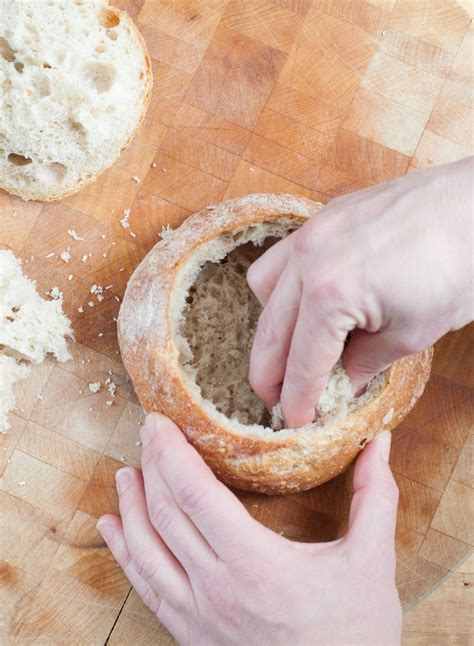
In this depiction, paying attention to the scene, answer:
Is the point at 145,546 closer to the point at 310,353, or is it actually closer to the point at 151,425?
the point at 151,425

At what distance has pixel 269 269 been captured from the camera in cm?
150

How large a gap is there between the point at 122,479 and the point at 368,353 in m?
0.76

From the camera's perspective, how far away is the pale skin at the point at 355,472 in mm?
1226

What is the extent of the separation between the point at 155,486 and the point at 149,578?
226 millimetres

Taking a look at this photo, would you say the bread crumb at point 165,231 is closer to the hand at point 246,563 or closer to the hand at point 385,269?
the hand at point 246,563

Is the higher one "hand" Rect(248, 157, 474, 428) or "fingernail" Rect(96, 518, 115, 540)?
"hand" Rect(248, 157, 474, 428)

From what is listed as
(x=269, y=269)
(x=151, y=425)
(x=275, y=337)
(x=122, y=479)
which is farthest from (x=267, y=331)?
(x=122, y=479)

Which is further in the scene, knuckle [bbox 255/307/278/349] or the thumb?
the thumb

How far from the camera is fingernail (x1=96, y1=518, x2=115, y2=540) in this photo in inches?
73.4

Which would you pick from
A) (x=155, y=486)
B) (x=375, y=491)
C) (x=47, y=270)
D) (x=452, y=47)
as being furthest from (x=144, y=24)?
(x=375, y=491)

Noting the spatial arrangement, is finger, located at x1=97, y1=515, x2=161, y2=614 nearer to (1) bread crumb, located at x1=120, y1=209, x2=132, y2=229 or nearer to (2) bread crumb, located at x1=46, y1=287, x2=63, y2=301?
(2) bread crumb, located at x1=46, y1=287, x2=63, y2=301

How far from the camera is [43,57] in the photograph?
6.16 feet

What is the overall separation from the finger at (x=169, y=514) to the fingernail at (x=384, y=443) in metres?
0.48

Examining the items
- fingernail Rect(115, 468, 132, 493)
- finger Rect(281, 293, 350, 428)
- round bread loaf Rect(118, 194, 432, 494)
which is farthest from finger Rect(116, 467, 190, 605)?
finger Rect(281, 293, 350, 428)
